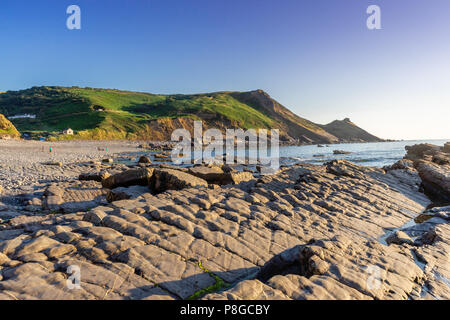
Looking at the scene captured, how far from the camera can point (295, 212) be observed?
11.0 m

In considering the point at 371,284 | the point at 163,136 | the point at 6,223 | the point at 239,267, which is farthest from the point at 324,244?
the point at 163,136

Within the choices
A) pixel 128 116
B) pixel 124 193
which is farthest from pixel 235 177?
pixel 128 116

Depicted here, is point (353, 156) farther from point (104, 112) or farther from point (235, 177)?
point (104, 112)

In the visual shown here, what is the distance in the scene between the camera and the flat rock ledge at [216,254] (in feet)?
16.0

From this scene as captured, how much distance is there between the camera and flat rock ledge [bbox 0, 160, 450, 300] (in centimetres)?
488

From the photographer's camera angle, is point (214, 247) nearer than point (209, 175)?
Yes

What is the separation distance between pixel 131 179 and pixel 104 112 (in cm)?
11356

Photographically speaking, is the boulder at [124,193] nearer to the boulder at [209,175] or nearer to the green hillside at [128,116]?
the boulder at [209,175]

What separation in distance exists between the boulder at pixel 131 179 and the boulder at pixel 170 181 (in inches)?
32.7

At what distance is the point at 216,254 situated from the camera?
682 cm

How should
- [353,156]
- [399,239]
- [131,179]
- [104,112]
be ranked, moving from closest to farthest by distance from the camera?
[399,239] < [131,179] < [353,156] < [104,112]

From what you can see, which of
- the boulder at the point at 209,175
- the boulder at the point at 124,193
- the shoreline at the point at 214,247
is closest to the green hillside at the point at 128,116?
the boulder at the point at 124,193

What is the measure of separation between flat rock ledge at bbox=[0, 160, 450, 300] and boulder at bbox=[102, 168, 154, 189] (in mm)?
4408

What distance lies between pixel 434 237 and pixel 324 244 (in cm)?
602
